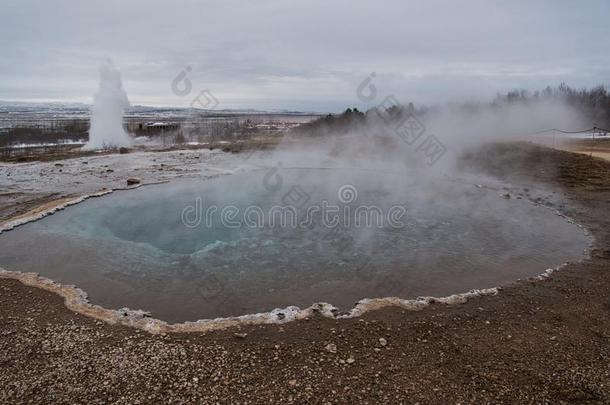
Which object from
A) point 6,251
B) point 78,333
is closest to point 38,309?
point 78,333

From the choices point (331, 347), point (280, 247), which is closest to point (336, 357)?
point (331, 347)

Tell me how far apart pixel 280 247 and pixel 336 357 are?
3.59 m

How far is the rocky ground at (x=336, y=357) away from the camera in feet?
11.8

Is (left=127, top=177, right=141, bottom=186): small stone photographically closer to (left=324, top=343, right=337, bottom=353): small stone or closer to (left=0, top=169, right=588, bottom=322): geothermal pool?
(left=0, top=169, right=588, bottom=322): geothermal pool

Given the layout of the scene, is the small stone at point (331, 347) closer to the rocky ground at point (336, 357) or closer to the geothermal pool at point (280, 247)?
the rocky ground at point (336, 357)

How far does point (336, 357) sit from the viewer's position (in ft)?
13.5

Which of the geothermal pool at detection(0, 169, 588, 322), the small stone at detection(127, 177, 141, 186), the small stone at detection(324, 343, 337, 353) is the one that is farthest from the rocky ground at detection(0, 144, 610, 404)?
the small stone at detection(127, 177, 141, 186)

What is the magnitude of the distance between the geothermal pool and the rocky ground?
73cm

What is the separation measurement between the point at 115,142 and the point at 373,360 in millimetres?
28716

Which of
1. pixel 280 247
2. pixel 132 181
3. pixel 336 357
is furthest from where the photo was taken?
pixel 132 181

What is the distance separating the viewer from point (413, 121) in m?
28.1

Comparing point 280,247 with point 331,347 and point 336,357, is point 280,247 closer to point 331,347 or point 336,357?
point 331,347

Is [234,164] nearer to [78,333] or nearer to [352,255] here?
[352,255]

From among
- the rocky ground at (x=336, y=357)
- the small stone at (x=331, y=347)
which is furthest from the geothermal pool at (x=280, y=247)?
the small stone at (x=331, y=347)
